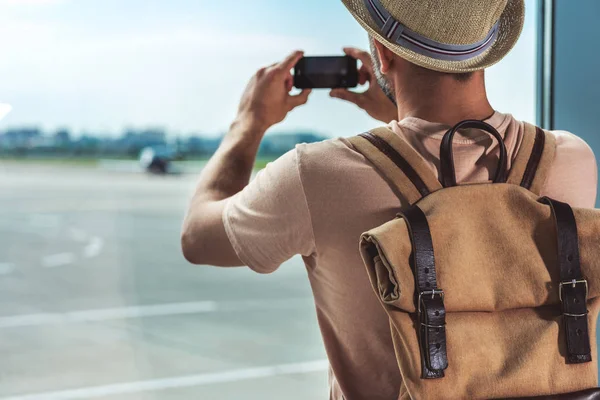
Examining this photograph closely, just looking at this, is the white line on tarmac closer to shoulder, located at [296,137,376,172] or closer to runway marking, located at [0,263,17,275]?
runway marking, located at [0,263,17,275]

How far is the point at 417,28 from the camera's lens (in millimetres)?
943

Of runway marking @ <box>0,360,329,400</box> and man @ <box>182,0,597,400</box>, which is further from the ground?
man @ <box>182,0,597,400</box>

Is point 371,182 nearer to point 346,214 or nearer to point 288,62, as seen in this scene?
point 346,214

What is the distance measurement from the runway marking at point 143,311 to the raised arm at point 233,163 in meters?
1.59

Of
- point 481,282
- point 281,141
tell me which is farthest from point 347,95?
point 281,141

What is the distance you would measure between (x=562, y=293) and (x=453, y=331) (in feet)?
0.45

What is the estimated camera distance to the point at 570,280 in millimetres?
884

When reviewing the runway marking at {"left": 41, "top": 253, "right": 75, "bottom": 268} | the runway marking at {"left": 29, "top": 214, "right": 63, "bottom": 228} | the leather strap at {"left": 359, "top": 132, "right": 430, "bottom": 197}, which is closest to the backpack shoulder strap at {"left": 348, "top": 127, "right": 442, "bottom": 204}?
the leather strap at {"left": 359, "top": 132, "right": 430, "bottom": 197}

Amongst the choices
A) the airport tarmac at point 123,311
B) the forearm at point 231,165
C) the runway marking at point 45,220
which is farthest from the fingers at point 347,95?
the runway marking at point 45,220

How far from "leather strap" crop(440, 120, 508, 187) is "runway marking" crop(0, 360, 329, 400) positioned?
167cm

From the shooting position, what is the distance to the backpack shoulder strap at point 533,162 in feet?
3.09

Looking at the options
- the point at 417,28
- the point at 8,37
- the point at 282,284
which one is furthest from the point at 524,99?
the point at 282,284

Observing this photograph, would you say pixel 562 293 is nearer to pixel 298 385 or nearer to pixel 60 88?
pixel 60 88

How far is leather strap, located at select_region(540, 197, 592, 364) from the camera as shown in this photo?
88cm
